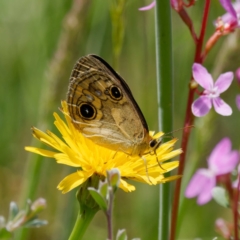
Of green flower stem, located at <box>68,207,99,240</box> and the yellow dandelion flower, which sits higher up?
the yellow dandelion flower

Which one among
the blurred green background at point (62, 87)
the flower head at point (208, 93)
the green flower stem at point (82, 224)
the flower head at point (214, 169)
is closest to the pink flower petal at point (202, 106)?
the flower head at point (208, 93)

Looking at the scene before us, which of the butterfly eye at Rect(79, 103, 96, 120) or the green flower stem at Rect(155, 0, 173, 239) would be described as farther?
the butterfly eye at Rect(79, 103, 96, 120)

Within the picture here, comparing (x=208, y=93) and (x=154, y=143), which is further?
(x=154, y=143)

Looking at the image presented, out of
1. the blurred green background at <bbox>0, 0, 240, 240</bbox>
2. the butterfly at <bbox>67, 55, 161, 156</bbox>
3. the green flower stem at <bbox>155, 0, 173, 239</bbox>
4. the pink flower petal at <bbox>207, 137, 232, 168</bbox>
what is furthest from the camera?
the blurred green background at <bbox>0, 0, 240, 240</bbox>

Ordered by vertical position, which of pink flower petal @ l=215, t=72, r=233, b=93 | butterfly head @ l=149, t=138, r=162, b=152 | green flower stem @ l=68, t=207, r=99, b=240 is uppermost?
pink flower petal @ l=215, t=72, r=233, b=93

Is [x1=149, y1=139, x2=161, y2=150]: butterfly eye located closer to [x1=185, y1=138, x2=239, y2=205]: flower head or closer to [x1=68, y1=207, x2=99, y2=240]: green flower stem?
[x1=185, y1=138, x2=239, y2=205]: flower head

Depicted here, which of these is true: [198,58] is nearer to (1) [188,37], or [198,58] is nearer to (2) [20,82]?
(1) [188,37]

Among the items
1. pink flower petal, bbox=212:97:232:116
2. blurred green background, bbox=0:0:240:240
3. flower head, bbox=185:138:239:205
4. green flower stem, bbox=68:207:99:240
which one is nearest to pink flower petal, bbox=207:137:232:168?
flower head, bbox=185:138:239:205

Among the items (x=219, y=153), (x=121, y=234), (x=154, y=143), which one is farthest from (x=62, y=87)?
(x=121, y=234)

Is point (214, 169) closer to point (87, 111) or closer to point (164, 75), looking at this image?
point (164, 75)
